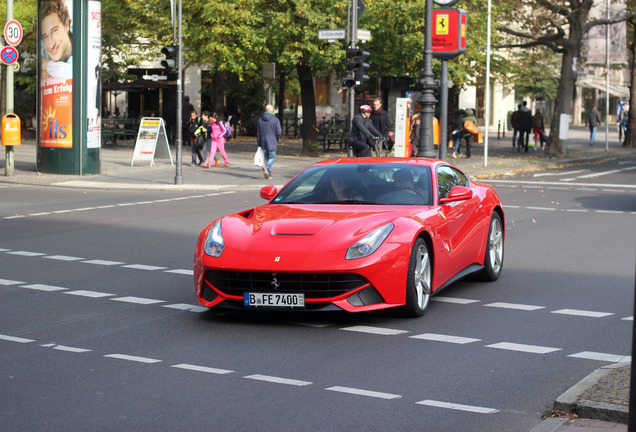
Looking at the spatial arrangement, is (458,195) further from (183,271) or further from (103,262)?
(103,262)

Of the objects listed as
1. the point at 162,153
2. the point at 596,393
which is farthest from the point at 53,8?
the point at 596,393

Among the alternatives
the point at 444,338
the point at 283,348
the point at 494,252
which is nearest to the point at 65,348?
the point at 283,348

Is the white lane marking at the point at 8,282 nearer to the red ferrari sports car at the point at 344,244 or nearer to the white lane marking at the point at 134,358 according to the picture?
the red ferrari sports car at the point at 344,244

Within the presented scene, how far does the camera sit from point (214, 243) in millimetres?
8305

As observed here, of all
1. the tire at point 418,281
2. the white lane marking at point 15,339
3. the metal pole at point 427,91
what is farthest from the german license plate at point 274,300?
the metal pole at point 427,91

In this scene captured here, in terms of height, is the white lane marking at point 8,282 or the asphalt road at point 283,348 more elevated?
the asphalt road at point 283,348

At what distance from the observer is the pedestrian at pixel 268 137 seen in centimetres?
2525

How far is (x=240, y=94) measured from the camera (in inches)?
2117

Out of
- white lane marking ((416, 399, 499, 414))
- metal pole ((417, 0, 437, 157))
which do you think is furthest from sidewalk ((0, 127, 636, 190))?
white lane marking ((416, 399, 499, 414))

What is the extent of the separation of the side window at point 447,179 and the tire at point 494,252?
56cm

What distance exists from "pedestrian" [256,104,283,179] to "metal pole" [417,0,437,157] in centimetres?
353

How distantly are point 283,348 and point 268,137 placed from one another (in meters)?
18.2

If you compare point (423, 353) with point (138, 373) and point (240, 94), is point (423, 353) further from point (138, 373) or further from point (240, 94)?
point (240, 94)

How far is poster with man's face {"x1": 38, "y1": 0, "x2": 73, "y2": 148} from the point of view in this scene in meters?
25.6
